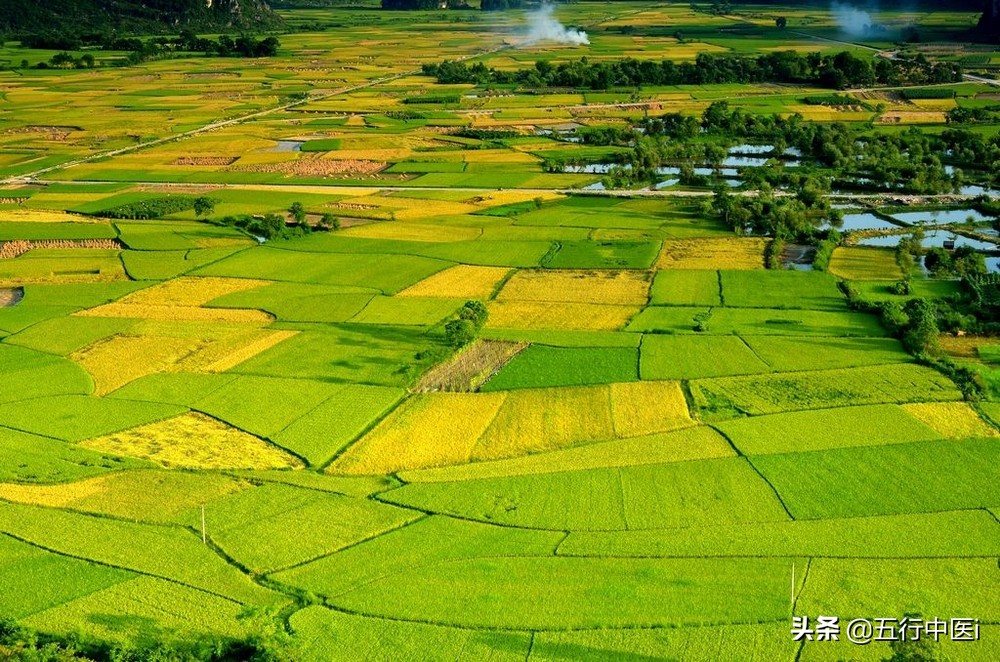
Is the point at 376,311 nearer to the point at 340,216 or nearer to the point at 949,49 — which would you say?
→ the point at 340,216

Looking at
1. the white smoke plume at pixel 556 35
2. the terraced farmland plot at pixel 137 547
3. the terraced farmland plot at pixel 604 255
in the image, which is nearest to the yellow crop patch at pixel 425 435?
the terraced farmland plot at pixel 137 547

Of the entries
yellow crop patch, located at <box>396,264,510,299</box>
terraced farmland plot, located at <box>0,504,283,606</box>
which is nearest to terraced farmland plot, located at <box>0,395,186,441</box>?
terraced farmland plot, located at <box>0,504,283,606</box>

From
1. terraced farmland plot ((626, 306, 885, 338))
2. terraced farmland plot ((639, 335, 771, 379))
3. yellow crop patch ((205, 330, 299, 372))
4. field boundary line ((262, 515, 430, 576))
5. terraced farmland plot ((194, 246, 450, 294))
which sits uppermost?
terraced farmland plot ((194, 246, 450, 294))

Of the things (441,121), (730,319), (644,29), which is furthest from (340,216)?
(644,29)

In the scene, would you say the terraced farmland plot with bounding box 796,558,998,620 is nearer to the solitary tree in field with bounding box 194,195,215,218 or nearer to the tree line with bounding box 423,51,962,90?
the solitary tree in field with bounding box 194,195,215,218

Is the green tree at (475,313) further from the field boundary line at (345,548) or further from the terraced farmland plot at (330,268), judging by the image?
the field boundary line at (345,548)

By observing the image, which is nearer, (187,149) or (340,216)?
(340,216)
